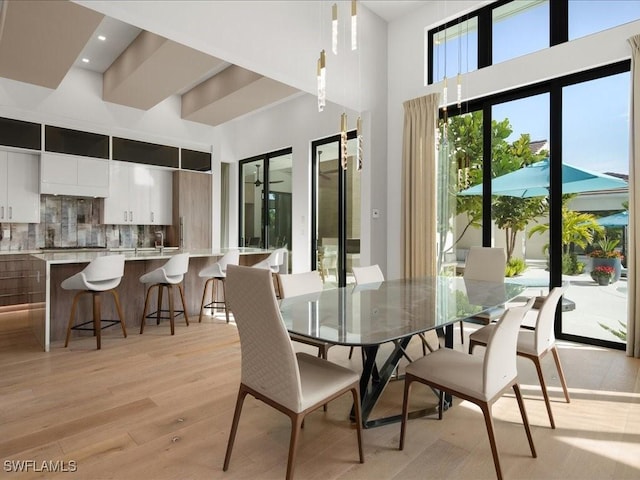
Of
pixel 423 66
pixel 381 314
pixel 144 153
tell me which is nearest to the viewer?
pixel 381 314

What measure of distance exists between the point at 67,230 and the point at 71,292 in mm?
2499

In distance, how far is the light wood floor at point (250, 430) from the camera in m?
1.75

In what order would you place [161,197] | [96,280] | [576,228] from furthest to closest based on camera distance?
[161,197] < [576,228] < [96,280]

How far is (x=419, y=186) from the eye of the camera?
15.3 feet

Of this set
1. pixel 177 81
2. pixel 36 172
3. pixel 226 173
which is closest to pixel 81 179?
pixel 36 172

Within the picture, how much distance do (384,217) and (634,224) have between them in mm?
2656

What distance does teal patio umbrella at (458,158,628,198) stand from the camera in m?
3.70

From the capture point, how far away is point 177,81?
4.77 metres

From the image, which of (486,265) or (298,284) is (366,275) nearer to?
(298,284)

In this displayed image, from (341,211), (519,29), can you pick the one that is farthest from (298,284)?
(519,29)

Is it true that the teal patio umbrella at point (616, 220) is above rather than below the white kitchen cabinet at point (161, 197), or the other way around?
below

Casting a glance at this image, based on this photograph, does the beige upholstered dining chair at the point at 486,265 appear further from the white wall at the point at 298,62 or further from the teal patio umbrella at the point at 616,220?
the white wall at the point at 298,62

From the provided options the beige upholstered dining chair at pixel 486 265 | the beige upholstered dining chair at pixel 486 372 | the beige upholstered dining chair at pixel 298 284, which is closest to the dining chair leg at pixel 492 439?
the beige upholstered dining chair at pixel 486 372

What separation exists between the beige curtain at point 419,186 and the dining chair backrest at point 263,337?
3371 millimetres
